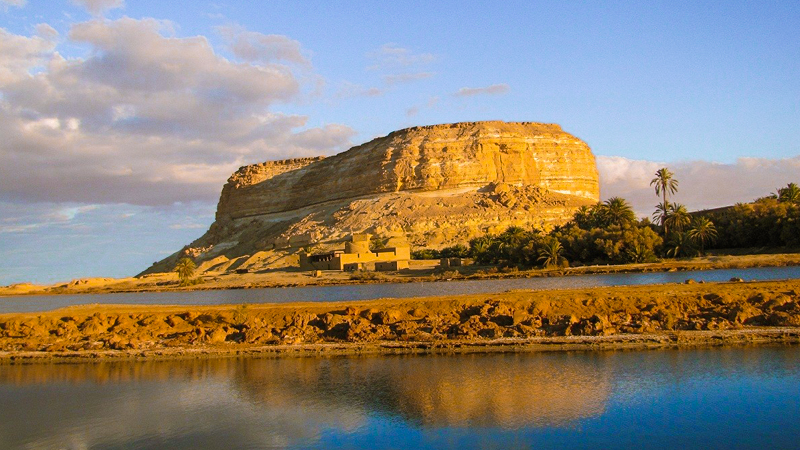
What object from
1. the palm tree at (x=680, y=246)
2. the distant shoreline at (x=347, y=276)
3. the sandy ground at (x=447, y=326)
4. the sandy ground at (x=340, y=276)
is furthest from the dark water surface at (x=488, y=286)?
the sandy ground at (x=447, y=326)

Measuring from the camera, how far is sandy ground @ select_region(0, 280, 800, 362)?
17.5 meters

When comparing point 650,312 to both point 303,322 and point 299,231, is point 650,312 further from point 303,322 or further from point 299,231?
point 299,231

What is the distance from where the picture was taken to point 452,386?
14.2 meters

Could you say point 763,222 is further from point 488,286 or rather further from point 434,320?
point 434,320

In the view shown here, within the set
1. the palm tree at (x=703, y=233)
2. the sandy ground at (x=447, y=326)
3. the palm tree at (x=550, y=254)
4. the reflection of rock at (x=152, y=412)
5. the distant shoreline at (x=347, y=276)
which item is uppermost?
the palm tree at (x=703, y=233)

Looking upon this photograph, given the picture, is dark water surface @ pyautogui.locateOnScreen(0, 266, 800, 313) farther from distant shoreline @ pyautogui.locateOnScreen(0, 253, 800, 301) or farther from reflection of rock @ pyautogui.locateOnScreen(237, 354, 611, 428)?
reflection of rock @ pyautogui.locateOnScreen(237, 354, 611, 428)

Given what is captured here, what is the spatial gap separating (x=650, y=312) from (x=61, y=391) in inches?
569

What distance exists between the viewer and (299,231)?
97.8m

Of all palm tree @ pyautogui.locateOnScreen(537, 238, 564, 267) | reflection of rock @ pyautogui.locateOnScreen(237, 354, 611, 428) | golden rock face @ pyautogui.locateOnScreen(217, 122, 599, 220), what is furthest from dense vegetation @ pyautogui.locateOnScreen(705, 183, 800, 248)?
reflection of rock @ pyautogui.locateOnScreen(237, 354, 611, 428)

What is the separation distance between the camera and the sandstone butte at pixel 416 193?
289ft

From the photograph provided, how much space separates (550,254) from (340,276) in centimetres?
1858

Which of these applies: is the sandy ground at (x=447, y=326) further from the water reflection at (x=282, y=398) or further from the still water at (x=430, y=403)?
the water reflection at (x=282, y=398)

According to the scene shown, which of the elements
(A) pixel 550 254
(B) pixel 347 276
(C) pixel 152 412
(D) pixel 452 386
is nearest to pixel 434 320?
(D) pixel 452 386

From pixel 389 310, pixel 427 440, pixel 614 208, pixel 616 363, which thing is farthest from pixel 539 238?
pixel 427 440
